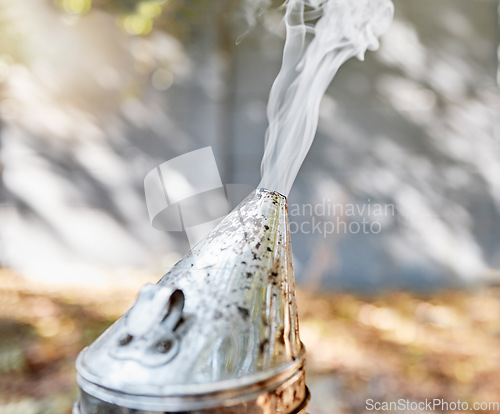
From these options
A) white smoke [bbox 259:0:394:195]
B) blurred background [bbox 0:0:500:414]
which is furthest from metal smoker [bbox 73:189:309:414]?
blurred background [bbox 0:0:500:414]

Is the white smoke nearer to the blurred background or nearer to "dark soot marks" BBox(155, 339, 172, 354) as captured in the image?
"dark soot marks" BBox(155, 339, 172, 354)

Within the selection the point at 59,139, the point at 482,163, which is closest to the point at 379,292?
the point at 482,163

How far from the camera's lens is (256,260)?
2.86 ft

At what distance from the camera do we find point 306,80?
130cm

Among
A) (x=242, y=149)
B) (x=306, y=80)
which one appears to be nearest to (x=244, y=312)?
(x=306, y=80)

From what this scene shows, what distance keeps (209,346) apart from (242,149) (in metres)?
3.57

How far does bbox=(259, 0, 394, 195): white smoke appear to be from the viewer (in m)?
1.19

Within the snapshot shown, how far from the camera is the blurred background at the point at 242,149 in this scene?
161 inches

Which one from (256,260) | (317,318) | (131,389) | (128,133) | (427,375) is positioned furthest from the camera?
(128,133)

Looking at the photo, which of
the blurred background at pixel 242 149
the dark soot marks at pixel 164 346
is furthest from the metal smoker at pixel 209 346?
the blurred background at pixel 242 149

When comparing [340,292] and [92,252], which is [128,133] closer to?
[92,252]

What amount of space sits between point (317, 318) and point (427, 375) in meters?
0.95

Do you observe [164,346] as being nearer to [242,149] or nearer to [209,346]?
[209,346]

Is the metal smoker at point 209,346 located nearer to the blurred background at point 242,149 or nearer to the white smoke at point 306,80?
the white smoke at point 306,80
